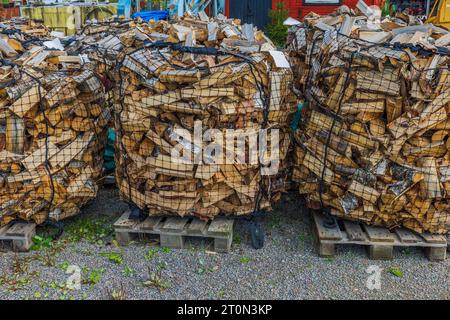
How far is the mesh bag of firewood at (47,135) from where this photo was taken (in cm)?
386

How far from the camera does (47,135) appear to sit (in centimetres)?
397

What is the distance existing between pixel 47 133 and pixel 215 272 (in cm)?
196

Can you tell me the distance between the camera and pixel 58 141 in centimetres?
405

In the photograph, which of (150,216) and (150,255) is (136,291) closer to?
(150,255)

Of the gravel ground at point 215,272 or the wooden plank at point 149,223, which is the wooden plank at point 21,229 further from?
the wooden plank at point 149,223

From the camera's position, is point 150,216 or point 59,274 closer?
point 59,274

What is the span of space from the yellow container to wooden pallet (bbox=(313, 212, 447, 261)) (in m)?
11.1

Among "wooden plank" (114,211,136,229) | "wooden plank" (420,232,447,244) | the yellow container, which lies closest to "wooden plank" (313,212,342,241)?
"wooden plank" (420,232,447,244)

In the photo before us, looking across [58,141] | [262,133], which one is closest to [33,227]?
[58,141]

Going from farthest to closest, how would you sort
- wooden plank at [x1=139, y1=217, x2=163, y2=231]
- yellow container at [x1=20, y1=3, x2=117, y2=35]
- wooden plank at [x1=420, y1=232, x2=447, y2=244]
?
yellow container at [x1=20, y1=3, x2=117, y2=35], wooden plank at [x1=139, y1=217, x2=163, y2=231], wooden plank at [x1=420, y1=232, x2=447, y2=244]

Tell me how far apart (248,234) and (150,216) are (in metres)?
0.98

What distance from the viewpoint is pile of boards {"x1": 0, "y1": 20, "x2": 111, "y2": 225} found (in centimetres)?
386

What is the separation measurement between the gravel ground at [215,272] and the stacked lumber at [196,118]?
Answer: 0.43m

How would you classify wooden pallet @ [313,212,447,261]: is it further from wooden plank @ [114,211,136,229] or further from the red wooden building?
the red wooden building
